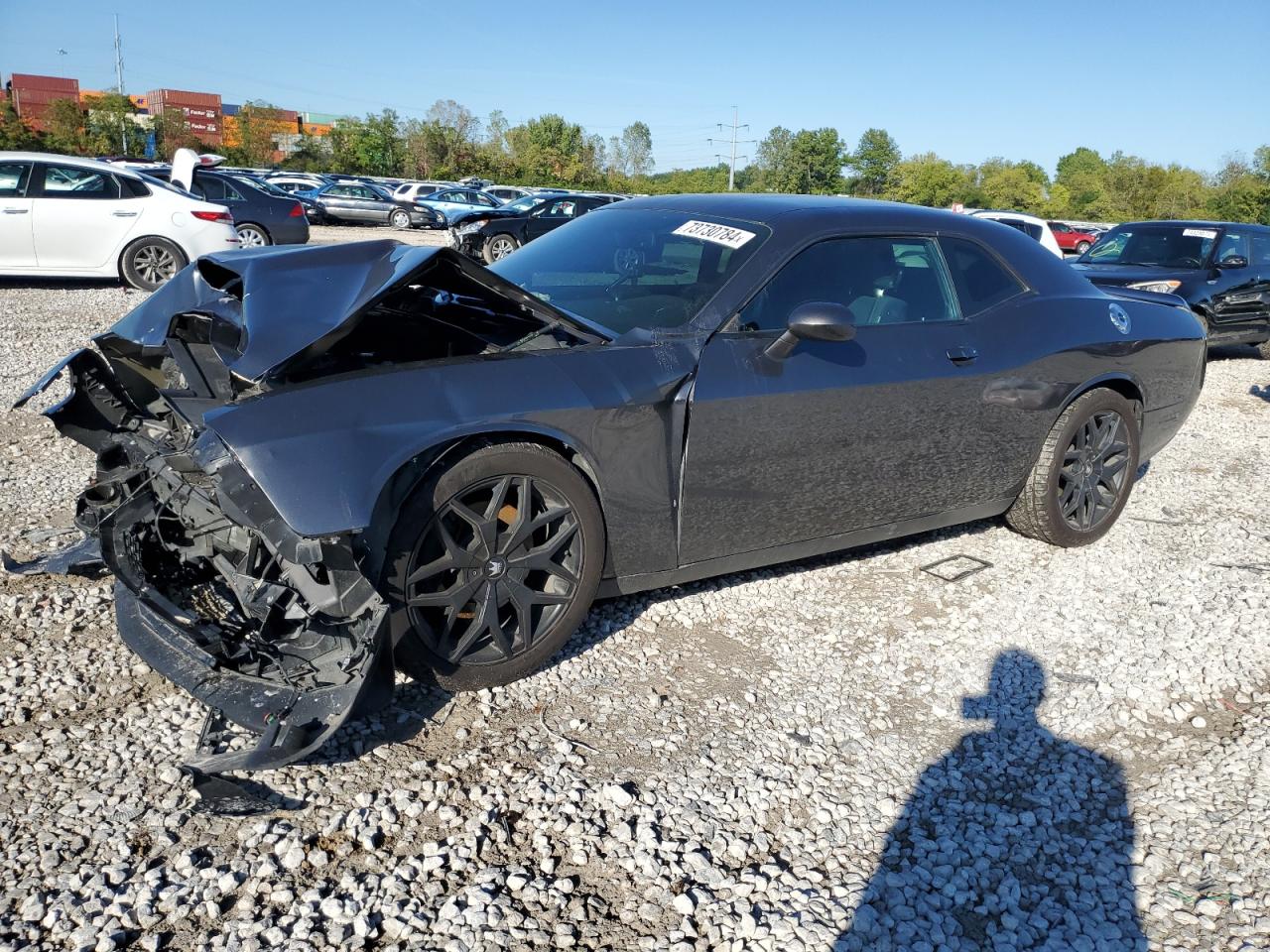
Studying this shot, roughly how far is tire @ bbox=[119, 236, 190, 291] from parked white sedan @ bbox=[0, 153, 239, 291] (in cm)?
1

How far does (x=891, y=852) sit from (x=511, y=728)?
1158mm

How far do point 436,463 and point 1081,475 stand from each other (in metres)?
3.36

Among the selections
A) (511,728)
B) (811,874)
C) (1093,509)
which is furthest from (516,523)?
(1093,509)

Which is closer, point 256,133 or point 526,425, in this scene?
point 526,425

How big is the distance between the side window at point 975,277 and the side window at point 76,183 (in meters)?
9.99

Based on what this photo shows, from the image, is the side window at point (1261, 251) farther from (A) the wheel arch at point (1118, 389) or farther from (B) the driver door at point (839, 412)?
(B) the driver door at point (839, 412)

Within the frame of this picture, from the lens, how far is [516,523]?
3.06 metres

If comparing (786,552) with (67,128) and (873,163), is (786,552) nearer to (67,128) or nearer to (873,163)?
(67,128)

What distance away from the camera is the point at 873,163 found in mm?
84188

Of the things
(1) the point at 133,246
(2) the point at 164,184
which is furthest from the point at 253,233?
(1) the point at 133,246

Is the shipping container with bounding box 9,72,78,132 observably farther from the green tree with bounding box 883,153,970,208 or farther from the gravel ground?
the gravel ground

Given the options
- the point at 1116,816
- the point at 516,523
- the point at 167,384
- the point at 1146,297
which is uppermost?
the point at 1146,297

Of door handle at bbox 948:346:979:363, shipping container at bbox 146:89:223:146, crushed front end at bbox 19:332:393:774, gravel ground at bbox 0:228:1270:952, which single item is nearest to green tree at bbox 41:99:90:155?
shipping container at bbox 146:89:223:146

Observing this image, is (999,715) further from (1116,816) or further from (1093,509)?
(1093,509)
